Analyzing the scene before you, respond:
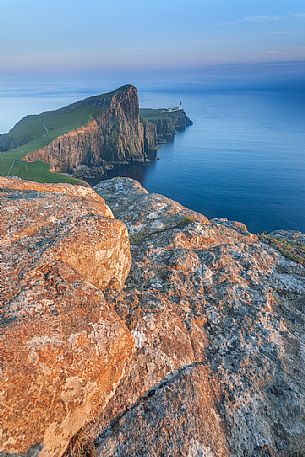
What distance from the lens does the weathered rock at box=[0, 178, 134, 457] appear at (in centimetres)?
1058

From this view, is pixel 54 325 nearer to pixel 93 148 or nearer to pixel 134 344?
pixel 134 344

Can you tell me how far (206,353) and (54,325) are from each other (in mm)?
8956

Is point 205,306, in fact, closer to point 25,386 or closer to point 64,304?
point 64,304

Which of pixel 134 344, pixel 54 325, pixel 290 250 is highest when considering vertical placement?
pixel 54 325

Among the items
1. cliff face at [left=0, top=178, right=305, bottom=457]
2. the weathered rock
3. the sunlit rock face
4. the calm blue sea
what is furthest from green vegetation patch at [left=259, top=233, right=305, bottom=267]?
the calm blue sea

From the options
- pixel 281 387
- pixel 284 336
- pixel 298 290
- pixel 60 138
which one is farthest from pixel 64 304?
pixel 60 138

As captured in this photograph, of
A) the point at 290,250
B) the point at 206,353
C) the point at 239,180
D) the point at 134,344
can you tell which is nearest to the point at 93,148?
the point at 239,180

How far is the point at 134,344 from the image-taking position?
15.2 metres

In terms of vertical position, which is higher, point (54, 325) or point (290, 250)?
point (54, 325)

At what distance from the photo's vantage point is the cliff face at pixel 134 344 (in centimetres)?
1139

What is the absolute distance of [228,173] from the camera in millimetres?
141000

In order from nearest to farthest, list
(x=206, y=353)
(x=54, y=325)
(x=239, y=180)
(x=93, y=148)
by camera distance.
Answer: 1. (x=54, y=325)
2. (x=206, y=353)
3. (x=239, y=180)
4. (x=93, y=148)

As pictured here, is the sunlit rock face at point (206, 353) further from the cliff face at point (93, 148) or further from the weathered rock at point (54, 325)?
the cliff face at point (93, 148)

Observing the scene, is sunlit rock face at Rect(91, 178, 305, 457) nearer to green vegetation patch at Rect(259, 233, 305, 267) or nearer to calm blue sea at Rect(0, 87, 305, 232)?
green vegetation patch at Rect(259, 233, 305, 267)
